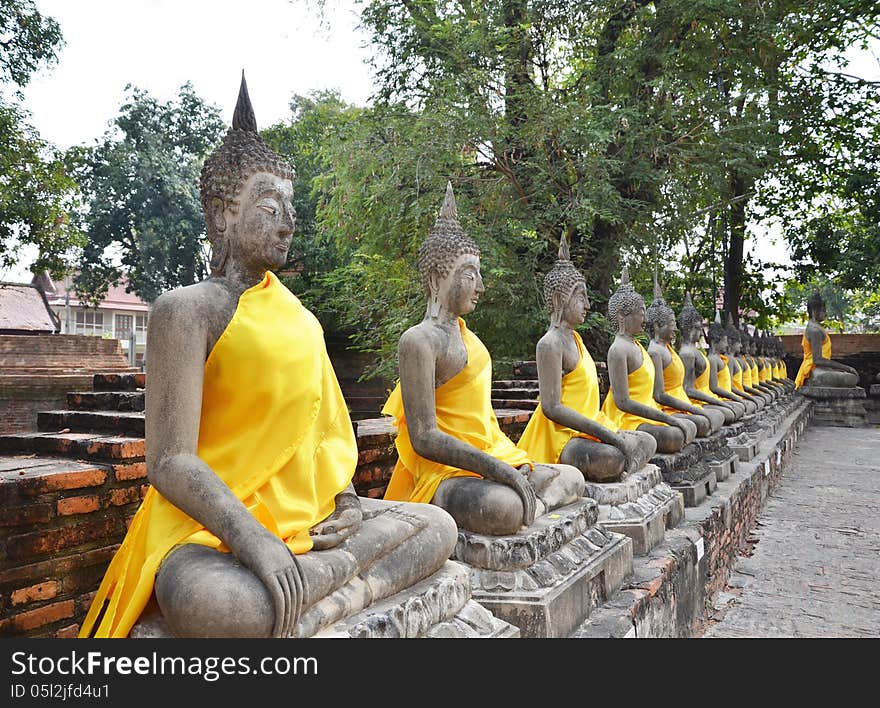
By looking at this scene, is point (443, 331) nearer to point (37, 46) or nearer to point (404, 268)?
point (404, 268)

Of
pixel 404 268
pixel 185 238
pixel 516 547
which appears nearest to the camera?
pixel 516 547

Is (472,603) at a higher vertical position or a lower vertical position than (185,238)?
lower

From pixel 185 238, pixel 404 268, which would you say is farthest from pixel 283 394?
pixel 185 238

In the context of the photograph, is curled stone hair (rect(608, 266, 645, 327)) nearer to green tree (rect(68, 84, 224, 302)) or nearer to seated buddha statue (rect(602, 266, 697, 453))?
seated buddha statue (rect(602, 266, 697, 453))

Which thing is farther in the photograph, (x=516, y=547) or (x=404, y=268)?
(x=404, y=268)

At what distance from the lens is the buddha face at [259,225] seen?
84.0 inches

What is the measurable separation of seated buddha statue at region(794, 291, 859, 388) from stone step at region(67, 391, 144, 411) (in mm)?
17114

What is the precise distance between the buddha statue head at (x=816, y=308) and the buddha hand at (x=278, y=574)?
18235mm

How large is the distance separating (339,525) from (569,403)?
2.29m

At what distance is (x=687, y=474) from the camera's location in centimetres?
552

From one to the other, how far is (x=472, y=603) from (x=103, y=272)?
22.1m

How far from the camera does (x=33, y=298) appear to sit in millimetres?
17062

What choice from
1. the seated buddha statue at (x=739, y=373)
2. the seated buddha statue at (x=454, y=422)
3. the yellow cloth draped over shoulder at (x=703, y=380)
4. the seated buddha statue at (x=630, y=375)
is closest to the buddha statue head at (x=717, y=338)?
Result: the seated buddha statue at (x=739, y=373)

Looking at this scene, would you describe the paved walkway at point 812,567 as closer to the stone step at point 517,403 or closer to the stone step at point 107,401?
the stone step at point 517,403
